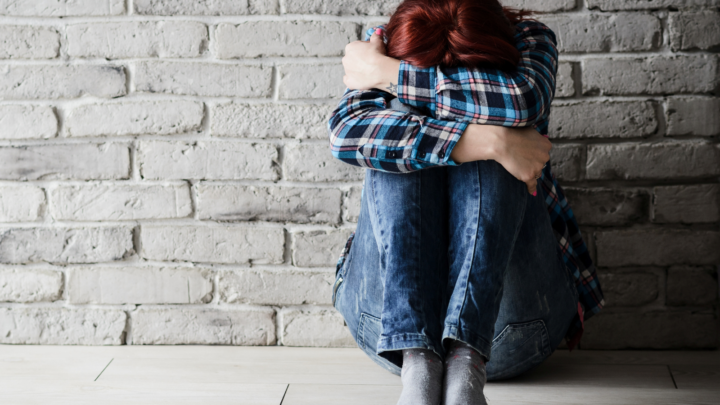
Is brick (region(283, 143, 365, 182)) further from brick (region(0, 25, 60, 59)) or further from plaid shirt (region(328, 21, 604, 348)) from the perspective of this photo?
brick (region(0, 25, 60, 59))

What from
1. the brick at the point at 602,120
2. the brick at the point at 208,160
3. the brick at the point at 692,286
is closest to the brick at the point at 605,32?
the brick at the point at 602,120

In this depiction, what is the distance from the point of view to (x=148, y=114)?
1522mm

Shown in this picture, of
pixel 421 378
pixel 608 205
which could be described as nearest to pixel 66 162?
pixel 421 378

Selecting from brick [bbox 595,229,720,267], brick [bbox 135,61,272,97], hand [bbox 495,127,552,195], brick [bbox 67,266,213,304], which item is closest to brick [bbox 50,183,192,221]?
brick [bbox 67,266,213,304]

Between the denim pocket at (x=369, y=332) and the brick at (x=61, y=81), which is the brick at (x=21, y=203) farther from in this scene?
the denim pocket at (x=369, y=332)

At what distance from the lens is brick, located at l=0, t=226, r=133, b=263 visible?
1558mm

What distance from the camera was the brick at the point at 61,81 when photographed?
4.98 feet

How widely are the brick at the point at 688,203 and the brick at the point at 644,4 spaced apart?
1.44 ft

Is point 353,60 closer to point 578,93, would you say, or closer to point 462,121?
point 462,121

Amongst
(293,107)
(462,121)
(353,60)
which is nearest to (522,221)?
(462,121)

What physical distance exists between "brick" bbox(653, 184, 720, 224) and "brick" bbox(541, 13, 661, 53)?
359 millimetres

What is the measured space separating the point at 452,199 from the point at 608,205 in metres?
0.66

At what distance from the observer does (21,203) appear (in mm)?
1555

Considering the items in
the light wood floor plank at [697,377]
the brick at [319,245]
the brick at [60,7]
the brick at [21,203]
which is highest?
the brick at [60,7]
